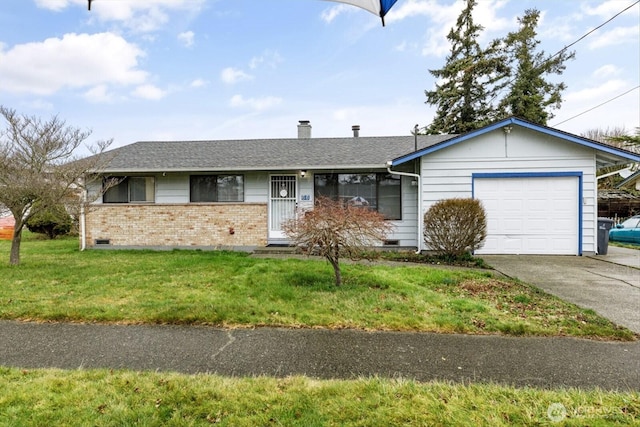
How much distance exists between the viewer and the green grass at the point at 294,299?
4227mm

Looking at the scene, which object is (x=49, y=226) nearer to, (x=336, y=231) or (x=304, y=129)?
(x=304, y=129)

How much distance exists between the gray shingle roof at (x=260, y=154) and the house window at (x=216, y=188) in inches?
21.4

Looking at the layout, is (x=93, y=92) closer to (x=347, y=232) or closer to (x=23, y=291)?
(x=23, y=291)

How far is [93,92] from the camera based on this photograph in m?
16.8

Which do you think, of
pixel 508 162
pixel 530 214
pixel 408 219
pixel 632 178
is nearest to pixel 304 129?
pixel 408 219

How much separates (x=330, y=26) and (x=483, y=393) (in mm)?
11393

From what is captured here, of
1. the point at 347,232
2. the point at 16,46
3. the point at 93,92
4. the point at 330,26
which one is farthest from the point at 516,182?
the point at 93,92

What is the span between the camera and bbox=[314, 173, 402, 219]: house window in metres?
10.8

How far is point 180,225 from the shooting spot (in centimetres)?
1094

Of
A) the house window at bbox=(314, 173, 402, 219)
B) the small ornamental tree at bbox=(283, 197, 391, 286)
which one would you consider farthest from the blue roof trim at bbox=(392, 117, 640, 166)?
the small ornamental tree at bbox=(283, 197, 391, 286)

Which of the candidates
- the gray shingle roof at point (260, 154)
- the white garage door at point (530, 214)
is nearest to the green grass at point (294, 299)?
the white garage door at point (530, 214)

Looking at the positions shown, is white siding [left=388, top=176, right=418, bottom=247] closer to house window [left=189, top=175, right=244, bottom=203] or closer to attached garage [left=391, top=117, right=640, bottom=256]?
attached garage [left=391, top=117, right=640, bottom=256]

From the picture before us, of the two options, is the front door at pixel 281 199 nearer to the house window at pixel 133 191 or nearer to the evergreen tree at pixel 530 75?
the house window at pixel 133 191

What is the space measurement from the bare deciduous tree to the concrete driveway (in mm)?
9397
